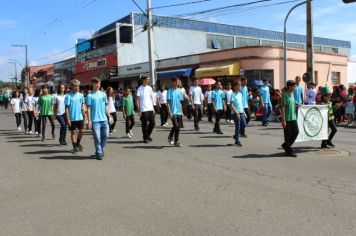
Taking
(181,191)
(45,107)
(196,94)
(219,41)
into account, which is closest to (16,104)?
(45,107)

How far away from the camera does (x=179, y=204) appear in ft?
19.5

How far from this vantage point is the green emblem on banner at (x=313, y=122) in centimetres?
1041

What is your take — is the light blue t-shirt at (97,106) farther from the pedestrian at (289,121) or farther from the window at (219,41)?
the window at (219,41)

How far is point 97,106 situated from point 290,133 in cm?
413

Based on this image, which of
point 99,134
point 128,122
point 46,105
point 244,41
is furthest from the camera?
point 244,41

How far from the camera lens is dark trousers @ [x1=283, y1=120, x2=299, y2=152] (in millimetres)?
9641

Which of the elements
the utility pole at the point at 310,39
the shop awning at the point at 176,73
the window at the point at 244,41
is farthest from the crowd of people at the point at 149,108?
the window at the point at 244,41

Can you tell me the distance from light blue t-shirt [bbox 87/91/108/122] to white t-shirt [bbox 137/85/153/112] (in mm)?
2292

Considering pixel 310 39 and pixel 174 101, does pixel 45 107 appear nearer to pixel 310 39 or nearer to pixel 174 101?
pixel 174 101

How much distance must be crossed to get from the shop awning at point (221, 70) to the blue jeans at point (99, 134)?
65.2 ft

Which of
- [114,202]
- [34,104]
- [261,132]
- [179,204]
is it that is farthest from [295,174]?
[34,104]

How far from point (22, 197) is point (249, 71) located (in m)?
23.5

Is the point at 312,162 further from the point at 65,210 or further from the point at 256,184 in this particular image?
the point at 65,210

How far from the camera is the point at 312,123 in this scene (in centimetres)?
1050
